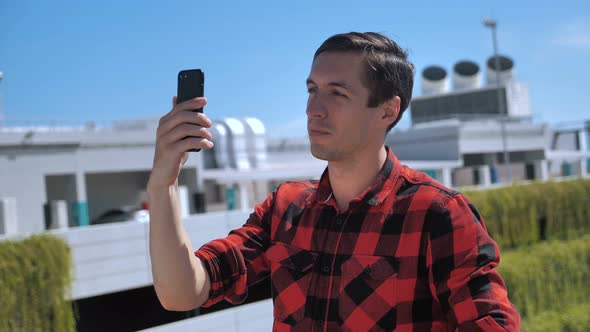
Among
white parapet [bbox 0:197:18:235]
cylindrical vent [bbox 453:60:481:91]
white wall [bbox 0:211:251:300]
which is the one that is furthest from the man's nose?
cylindrical vent [bbox 453:60:481:91]

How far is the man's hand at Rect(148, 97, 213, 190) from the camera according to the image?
132 cm

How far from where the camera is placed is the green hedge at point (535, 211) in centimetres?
1831

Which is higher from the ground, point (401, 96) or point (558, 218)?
point (401, 96)

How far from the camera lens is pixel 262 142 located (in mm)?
27688

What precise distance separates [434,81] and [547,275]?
28447 millimetres

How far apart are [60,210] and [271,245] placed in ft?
37.3

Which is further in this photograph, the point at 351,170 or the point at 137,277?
the point at 137,277

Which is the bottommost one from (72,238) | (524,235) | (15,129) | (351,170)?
(524,235)

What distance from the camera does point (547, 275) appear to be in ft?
62.1

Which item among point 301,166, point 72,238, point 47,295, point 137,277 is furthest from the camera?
point 301,166

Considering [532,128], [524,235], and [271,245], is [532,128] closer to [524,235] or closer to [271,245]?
[524,235]

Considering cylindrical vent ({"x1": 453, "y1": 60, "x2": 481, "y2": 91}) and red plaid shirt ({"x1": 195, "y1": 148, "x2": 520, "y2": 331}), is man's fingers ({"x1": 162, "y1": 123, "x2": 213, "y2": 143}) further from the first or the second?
cylindrical vent ({"x1": 453, "y1": 60, "x2": 481, "y2": 91})

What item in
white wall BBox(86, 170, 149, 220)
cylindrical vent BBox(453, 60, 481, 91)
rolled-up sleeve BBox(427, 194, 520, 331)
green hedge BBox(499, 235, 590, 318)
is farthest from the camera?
cylindrical vent BBox(453, 60, 481, 91)

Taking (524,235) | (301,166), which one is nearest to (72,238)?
(524,235)
